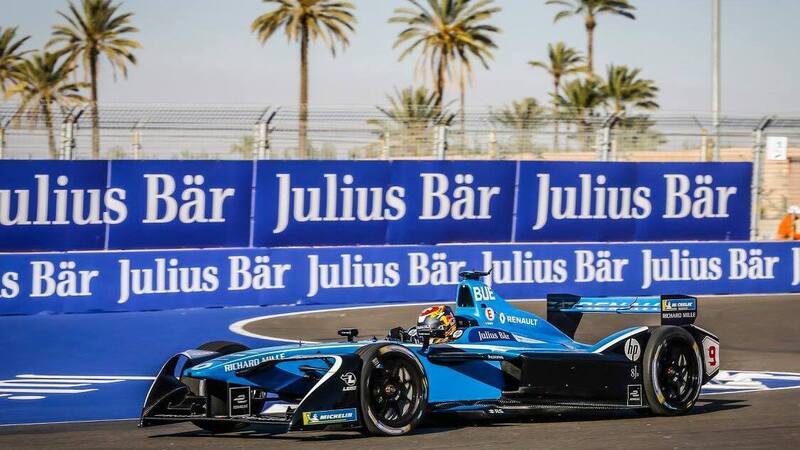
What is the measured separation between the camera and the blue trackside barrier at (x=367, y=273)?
1731cm

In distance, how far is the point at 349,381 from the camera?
7.95 meters

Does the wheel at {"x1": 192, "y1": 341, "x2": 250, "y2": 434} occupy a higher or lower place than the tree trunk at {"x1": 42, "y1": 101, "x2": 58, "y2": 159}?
lower

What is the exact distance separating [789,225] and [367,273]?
9387 millimetres

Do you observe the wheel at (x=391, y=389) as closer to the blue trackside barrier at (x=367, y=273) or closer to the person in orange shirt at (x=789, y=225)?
the blue trackside barrier at (x=367, y=273)

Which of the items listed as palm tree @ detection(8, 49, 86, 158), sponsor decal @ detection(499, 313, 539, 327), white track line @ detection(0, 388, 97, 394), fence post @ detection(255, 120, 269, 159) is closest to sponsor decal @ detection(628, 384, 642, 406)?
sponsor decal @ detection(499, 313, 539, 327)

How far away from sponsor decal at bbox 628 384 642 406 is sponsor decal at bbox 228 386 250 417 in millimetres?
3101

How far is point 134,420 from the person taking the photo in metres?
9.74

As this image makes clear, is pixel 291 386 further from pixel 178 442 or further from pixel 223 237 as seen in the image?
pixel 223 237

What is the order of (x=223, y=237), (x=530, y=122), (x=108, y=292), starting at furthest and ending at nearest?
(x=530, y=122), (x=223, y=237), (x=108, y=292)

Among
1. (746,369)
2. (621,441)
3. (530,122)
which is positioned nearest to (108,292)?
(530,122)

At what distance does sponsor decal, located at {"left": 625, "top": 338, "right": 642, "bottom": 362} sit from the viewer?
9.46m

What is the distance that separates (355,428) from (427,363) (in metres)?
0.72

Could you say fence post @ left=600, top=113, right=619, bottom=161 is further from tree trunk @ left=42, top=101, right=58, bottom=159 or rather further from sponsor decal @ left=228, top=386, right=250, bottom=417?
sponsor decal @ left=228, top=386, right=250, bottom=417

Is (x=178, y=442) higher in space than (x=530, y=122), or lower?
lower
